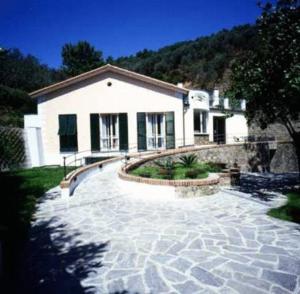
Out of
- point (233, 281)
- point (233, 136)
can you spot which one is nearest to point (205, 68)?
point (233, 136)

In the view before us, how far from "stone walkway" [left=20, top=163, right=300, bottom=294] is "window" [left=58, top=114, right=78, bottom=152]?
10.2m

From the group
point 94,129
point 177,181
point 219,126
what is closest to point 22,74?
point 94,129

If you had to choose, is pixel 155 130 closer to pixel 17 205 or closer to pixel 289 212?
pixel 17 205

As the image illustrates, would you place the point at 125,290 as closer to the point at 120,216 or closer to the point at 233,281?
the point at 233,281

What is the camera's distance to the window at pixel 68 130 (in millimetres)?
19375

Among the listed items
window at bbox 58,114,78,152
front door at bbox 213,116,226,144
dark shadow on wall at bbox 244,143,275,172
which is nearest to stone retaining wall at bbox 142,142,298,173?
dark shadow on wall at bbox 244,143,275,172

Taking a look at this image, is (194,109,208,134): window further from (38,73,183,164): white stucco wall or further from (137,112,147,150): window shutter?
(137,112,147,150): window shutter

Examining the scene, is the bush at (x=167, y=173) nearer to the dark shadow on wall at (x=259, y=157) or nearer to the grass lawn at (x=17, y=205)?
the grass lawn at (x=17, y=205)

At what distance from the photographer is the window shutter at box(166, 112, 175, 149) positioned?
749 inches

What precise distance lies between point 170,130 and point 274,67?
32.1ft

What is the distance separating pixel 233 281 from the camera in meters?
4.50

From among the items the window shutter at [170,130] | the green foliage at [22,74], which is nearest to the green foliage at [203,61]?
the green foliage at [22,74]

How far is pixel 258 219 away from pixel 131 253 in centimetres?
398

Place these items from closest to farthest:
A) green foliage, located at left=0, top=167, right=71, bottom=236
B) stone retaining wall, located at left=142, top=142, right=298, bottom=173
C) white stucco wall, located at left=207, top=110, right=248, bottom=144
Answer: green foliage, located at left=0, top=167, right=71, bottom=236, stone retaining wall, located at left=142, top=142, right=298, bottom=173, white stucco wall, located at left=207, top=110, right=248, bottom=144
